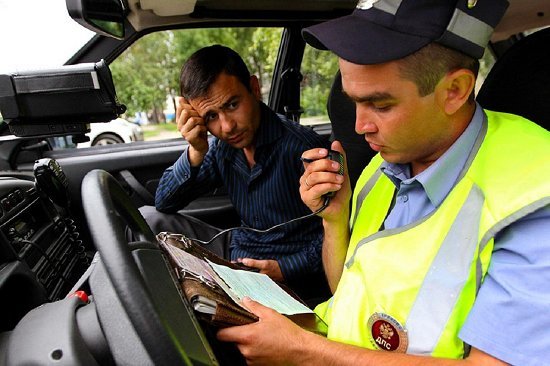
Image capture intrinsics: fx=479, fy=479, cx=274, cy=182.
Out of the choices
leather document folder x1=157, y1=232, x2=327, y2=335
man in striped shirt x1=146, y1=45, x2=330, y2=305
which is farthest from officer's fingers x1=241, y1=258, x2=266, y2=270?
leather document folder x1=157, y1=232, x2=327, y2=335

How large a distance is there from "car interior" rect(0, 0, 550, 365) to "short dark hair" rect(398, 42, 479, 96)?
1.41 ft

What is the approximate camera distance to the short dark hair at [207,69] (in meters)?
1.82

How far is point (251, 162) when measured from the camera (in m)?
2.00

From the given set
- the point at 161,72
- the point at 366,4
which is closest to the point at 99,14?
the point at 366,4

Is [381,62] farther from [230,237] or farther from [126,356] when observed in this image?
[230,237]

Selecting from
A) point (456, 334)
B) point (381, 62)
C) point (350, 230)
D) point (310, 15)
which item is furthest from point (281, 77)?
point (456, 334)

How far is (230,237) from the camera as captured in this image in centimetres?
221

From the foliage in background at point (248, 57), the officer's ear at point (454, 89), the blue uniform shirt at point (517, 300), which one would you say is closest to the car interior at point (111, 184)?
the foliage in background at point (248, 57)

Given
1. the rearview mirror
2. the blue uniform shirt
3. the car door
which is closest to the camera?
the blue uniform shirt

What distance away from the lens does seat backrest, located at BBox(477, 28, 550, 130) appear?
1253 mm

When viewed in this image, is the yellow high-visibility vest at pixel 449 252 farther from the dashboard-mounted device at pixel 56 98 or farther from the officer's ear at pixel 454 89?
the dashboard-mounted device at pixel 56 98

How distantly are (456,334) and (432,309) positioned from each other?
0.06 m

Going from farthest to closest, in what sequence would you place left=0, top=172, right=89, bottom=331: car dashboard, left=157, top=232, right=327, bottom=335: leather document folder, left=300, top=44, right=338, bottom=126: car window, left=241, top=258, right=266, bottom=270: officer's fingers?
left=300, top=44, right=338, bottom=126: car window < left=241, top=258, right=266, bottom=270: officer's fingers < left=0, top=172, right=89, bottom=331: car dashboard < left=157, top=232, right=327, bottom=335: leather document folder

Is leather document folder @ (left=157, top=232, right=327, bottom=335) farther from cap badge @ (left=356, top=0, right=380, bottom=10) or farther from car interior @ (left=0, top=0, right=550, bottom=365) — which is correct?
cap badge @ (left=356, top=0, right=380, bottom=10)
